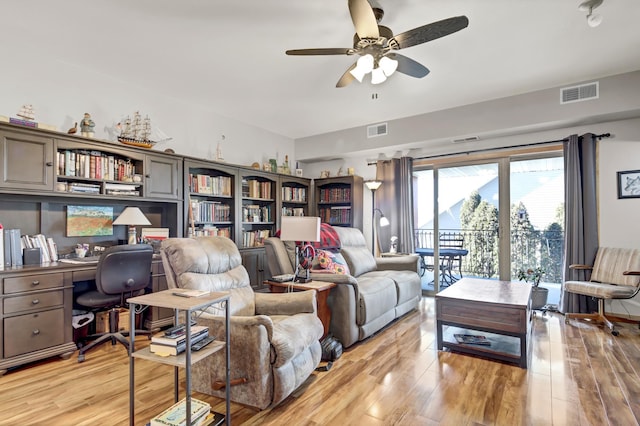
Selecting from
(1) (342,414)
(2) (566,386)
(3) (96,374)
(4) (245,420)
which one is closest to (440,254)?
(2) (566,386)

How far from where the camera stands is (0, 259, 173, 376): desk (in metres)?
2.42

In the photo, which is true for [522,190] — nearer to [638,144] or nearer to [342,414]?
[638,144]

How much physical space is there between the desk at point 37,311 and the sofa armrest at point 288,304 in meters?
1.62

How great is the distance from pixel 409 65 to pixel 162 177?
9.20 feet

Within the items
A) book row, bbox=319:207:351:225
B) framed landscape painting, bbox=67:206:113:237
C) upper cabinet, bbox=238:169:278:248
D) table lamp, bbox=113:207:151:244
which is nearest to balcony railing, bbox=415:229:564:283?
book row, bbox=319:207:351:225

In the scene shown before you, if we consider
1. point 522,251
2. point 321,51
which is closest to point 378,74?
→ point 321,51

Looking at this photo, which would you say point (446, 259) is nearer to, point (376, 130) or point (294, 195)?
point (376, 130)

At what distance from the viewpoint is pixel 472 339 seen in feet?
9.75

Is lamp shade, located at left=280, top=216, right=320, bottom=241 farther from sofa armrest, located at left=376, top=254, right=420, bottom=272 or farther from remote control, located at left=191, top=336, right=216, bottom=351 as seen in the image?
sofa armrest, located at left=376, top=254, right=420, bottom=272

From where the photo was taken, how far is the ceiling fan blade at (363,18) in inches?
74.7

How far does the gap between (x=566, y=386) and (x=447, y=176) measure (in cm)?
341

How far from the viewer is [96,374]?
2439 millimetres

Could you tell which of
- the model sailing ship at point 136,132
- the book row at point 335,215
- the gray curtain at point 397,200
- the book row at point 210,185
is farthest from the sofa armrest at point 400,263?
the model sailing ship at point 136,132

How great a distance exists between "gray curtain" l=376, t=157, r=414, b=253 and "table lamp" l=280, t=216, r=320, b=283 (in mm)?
2416
